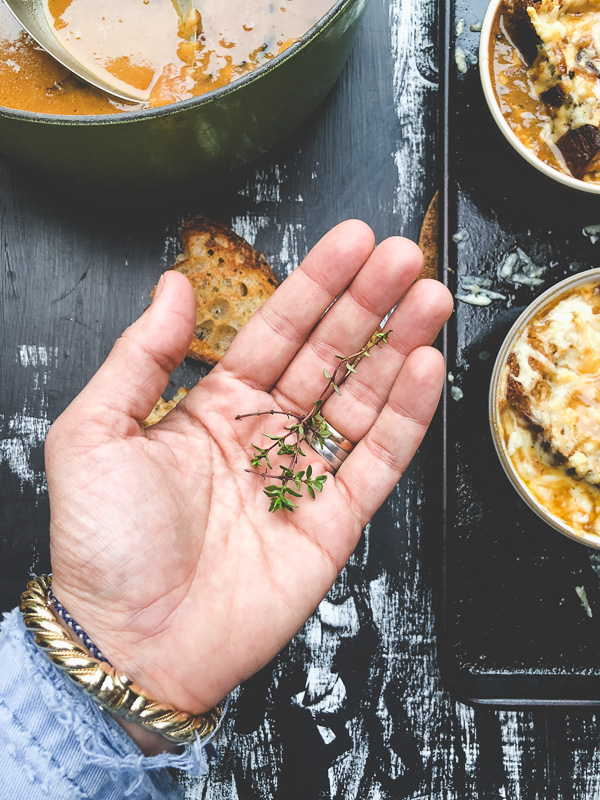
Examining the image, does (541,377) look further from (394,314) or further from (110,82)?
(110,82)

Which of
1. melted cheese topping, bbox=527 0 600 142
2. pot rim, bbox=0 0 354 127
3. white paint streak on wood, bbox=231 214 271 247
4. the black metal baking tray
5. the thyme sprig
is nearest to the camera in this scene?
pot rim, bbox=0 0 354 127

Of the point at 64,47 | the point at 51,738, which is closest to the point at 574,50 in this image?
the point at 64,47

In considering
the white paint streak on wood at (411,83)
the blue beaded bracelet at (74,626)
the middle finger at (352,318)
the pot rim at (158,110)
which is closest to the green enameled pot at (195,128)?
the pot rim at (158,110)

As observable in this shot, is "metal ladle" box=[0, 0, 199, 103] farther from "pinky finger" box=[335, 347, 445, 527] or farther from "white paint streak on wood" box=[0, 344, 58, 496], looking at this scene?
"pinky finger" box=[335, 347, 445, 527]

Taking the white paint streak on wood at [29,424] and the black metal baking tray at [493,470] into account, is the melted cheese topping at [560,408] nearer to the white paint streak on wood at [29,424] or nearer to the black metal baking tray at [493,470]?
the black metal baking tray at [493,470]

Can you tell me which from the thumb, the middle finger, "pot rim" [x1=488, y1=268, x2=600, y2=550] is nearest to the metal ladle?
the thumb
